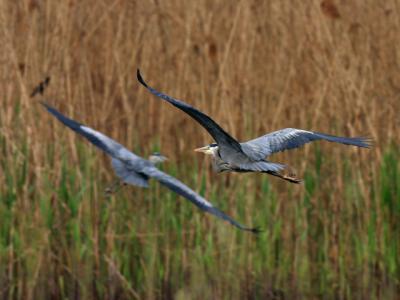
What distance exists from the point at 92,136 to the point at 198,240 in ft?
2.27

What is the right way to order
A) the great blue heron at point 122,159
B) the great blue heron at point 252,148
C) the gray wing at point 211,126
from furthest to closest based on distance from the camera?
the great blue heron at point 122,159, the great blue heron at point 252,148, the gray wing at point 211,126

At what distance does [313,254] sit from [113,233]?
90 centimetres

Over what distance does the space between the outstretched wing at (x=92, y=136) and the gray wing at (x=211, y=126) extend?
98 cm

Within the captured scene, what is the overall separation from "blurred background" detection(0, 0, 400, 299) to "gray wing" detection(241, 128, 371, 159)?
A: 91 centimetres

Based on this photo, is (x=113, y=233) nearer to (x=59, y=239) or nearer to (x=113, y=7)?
(x=59, y=239)

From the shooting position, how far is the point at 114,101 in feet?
15.6

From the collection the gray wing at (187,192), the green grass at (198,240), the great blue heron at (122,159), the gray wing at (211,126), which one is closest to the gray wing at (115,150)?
the great blue heron at (122,159)

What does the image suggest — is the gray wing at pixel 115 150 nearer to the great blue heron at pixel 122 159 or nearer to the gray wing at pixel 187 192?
the great blue heron at pixel 122 159

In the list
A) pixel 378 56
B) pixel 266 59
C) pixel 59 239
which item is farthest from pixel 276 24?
pixel 59 239

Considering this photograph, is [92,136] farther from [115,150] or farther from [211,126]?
[211,126]

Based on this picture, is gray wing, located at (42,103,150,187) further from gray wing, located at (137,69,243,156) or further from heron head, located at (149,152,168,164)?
gray wing, located at (137,69,243,156)

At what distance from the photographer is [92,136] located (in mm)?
4086

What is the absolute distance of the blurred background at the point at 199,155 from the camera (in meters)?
4.33

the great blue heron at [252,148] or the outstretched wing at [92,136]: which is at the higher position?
the outstretched wing at [92,136]
